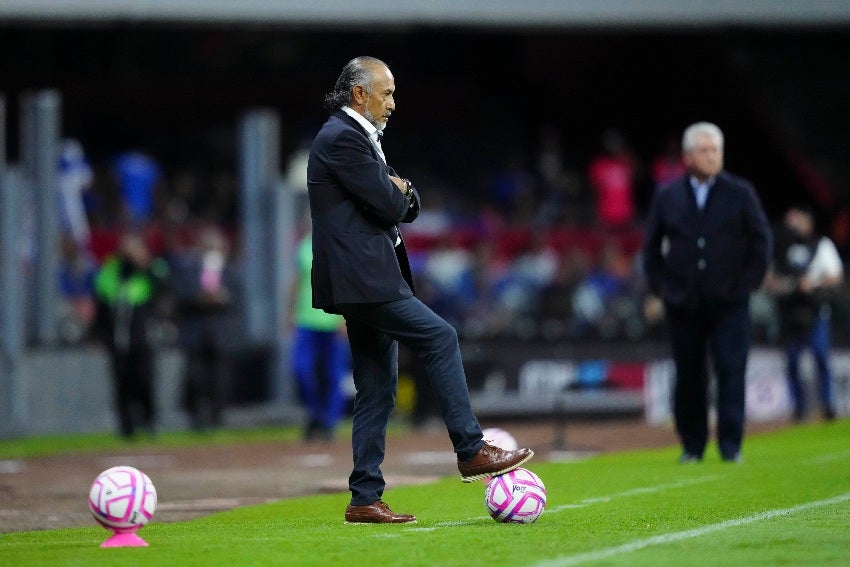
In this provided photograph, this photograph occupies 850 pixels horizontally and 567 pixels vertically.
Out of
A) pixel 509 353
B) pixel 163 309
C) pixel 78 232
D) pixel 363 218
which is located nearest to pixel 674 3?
pixel 509 353

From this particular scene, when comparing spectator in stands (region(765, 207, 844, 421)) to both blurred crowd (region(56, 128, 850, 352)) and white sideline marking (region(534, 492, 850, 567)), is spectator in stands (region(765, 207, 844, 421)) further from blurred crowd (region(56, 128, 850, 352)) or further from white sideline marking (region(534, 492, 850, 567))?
white sideline marking (region(534, 492, 850, 567))

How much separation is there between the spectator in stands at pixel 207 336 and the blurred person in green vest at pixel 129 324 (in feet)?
2.98

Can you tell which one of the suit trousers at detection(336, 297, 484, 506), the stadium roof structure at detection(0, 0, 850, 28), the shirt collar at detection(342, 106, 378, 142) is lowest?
the suit trousers at detection(336, 297, 484, 506)

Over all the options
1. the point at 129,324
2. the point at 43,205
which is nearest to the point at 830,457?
the point at 129,324

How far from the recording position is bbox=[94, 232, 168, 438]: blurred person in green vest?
17844 mm

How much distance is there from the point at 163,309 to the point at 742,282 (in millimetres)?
8170

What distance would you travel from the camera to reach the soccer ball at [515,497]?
798 centimetres

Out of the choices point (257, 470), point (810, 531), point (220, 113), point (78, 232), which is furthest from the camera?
point (220, 113)

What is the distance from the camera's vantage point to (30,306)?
61.1 ft

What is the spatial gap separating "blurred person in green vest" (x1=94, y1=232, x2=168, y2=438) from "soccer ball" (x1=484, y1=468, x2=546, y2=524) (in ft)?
33.9

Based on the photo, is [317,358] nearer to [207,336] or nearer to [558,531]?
[207,336]

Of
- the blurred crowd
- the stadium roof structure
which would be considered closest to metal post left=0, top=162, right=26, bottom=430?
the blurred crowd

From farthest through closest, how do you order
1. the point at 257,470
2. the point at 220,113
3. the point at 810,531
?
the point at 220,113 → the point at 257,470 → the point at 810,531

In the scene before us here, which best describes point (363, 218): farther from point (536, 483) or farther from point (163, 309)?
point (163, 309)
